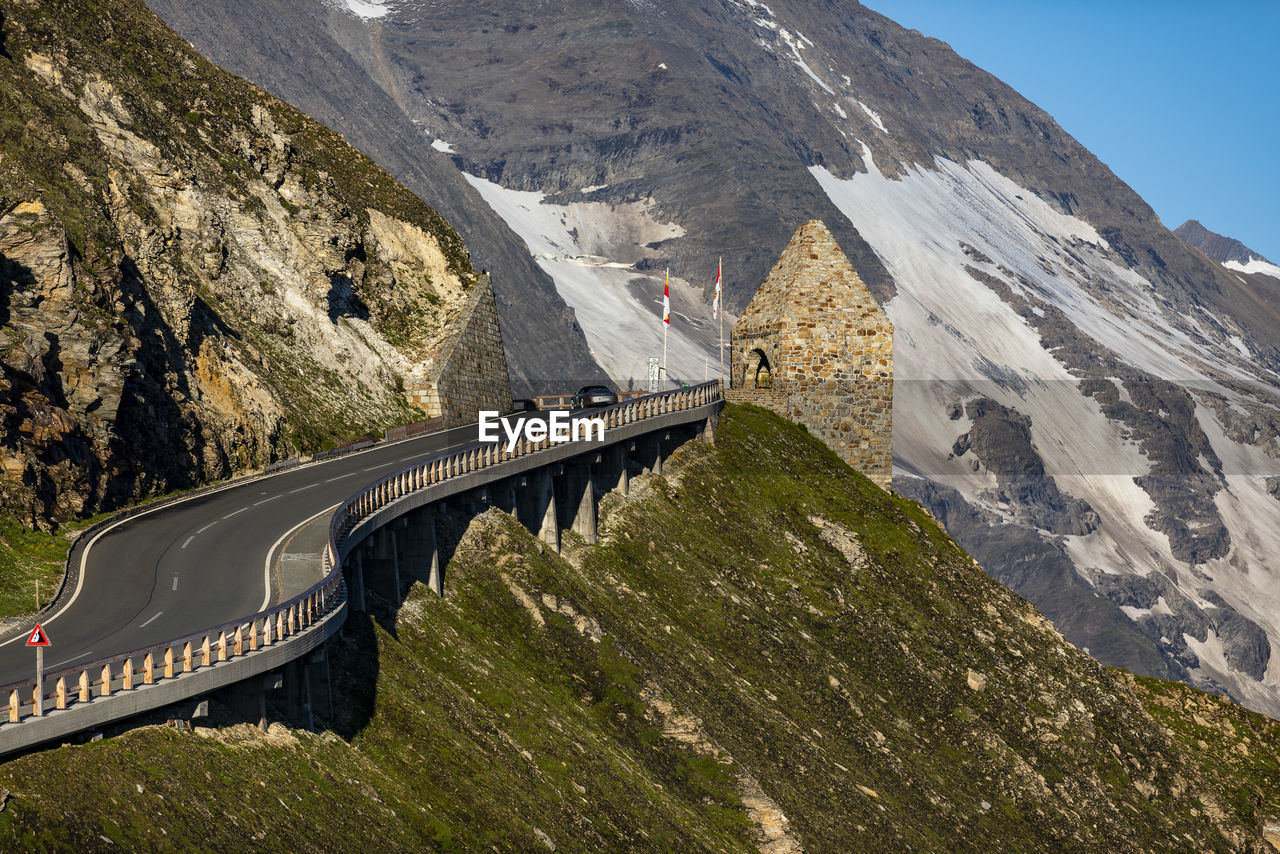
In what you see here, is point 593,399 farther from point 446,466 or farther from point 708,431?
point 446,466

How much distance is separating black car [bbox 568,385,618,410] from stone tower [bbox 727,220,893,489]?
9.91m

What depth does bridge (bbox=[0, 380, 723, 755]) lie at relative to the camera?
89.2ft

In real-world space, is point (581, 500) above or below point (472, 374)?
below

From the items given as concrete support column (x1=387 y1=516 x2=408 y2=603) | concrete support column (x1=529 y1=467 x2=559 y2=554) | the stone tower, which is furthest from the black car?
concrete support column (x1=387 y1=516 x2=408 y2=603)

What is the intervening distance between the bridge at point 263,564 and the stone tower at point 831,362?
12399 millimetres

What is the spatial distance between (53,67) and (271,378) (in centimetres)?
1649

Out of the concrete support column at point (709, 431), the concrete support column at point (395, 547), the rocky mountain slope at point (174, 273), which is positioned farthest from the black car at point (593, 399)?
the concrete support column at point (395, 547)

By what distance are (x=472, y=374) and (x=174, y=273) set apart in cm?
Answer: 1820

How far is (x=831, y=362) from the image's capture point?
3014 inches

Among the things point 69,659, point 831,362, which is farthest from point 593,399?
point 69,659

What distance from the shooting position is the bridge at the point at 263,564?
1071 inches

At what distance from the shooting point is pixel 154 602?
35125mm

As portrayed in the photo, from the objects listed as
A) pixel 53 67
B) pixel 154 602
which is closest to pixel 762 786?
pixel 154 602

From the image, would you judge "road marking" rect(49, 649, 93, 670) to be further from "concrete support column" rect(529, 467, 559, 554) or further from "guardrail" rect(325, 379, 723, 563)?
"concrete support column" rect(529, 467, 559, 554)
